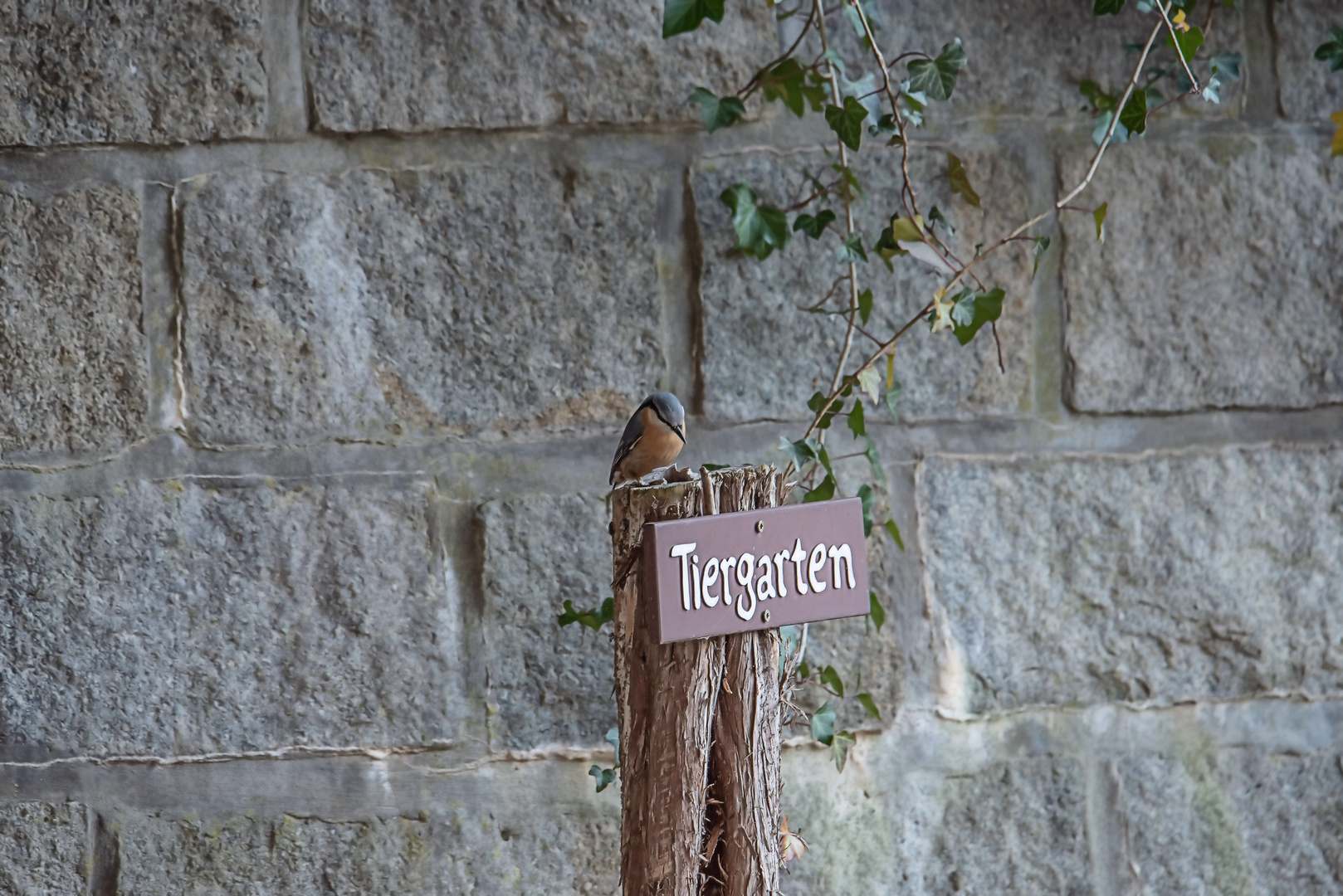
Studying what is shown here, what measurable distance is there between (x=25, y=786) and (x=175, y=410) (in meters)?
0.38

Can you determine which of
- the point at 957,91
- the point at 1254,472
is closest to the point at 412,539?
the point at 957,91

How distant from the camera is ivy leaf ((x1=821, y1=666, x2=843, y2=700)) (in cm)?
107

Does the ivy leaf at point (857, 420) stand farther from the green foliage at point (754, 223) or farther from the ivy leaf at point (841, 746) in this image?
the ivy leaf at point (841, 746)

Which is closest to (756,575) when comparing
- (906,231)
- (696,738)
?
(696,738)

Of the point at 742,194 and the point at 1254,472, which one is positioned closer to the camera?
the point at 742,194

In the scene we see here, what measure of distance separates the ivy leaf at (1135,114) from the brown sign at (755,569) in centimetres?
51

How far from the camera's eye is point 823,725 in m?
Answer: 1.05

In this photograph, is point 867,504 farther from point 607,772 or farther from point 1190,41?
point 1190,41

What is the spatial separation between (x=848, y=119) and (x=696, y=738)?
56 cm

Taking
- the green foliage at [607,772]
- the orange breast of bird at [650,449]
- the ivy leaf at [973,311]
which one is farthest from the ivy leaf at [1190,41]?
the green foliage at [607,772]

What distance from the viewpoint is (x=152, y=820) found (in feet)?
3.48

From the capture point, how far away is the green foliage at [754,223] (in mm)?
1084

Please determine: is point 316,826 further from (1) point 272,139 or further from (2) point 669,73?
(2) point 669,73

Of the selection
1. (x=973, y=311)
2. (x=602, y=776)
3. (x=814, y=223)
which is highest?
(x=814, y=223)
